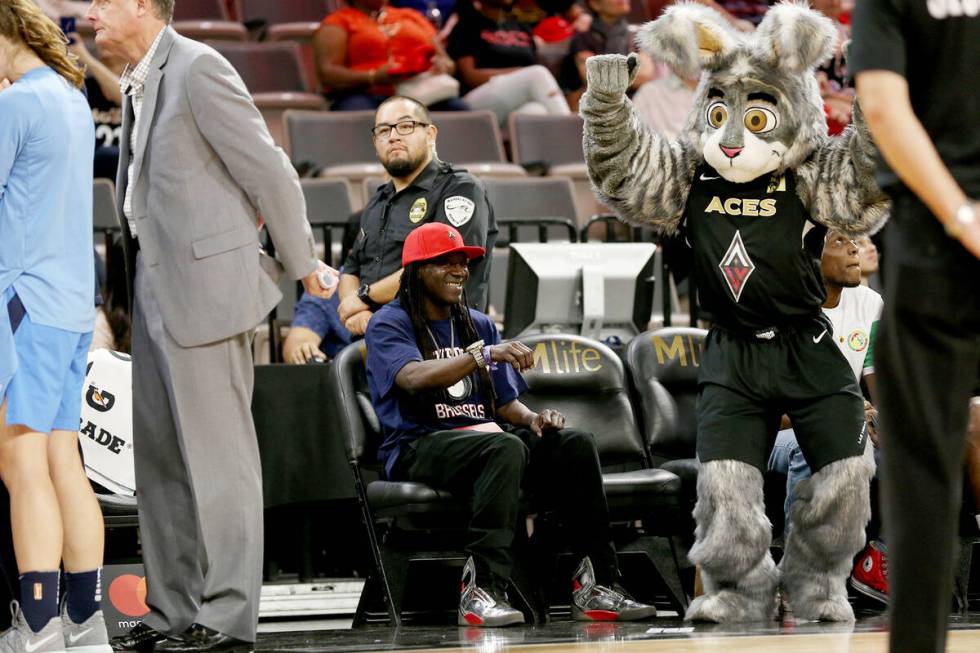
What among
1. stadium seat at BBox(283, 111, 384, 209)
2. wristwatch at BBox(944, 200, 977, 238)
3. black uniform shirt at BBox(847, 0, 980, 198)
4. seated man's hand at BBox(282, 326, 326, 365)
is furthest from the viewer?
stadium seat at BBox(283, 111, 384, 209)

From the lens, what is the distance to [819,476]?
4.38 m

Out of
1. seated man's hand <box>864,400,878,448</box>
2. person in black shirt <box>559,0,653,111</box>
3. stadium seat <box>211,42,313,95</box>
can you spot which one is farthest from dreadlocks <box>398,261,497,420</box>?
person in black shirt <box>559,0,653,111</box>

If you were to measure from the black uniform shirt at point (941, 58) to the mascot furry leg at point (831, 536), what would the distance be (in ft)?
7.31

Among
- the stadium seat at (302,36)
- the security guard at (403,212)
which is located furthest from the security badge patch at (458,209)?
the stadium seat at (302,36)

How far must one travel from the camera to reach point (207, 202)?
364cm

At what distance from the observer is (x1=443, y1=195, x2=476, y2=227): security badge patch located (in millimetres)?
5305

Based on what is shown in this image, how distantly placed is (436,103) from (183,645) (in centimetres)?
558

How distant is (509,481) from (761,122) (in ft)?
4.57

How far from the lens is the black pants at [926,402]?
217 cm

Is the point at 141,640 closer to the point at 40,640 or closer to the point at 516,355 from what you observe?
the point at 40,640

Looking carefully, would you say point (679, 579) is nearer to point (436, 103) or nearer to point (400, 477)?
point (400, 477)

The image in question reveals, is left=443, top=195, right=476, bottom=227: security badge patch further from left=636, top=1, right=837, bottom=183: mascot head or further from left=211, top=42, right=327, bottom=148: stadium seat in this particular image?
left=211, top=42, right=327, bottom=148: stadium seat

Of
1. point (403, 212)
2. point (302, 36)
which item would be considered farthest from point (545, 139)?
point (403, 212)

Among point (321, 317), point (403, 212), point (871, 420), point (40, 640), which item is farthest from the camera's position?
point (321, 317)
